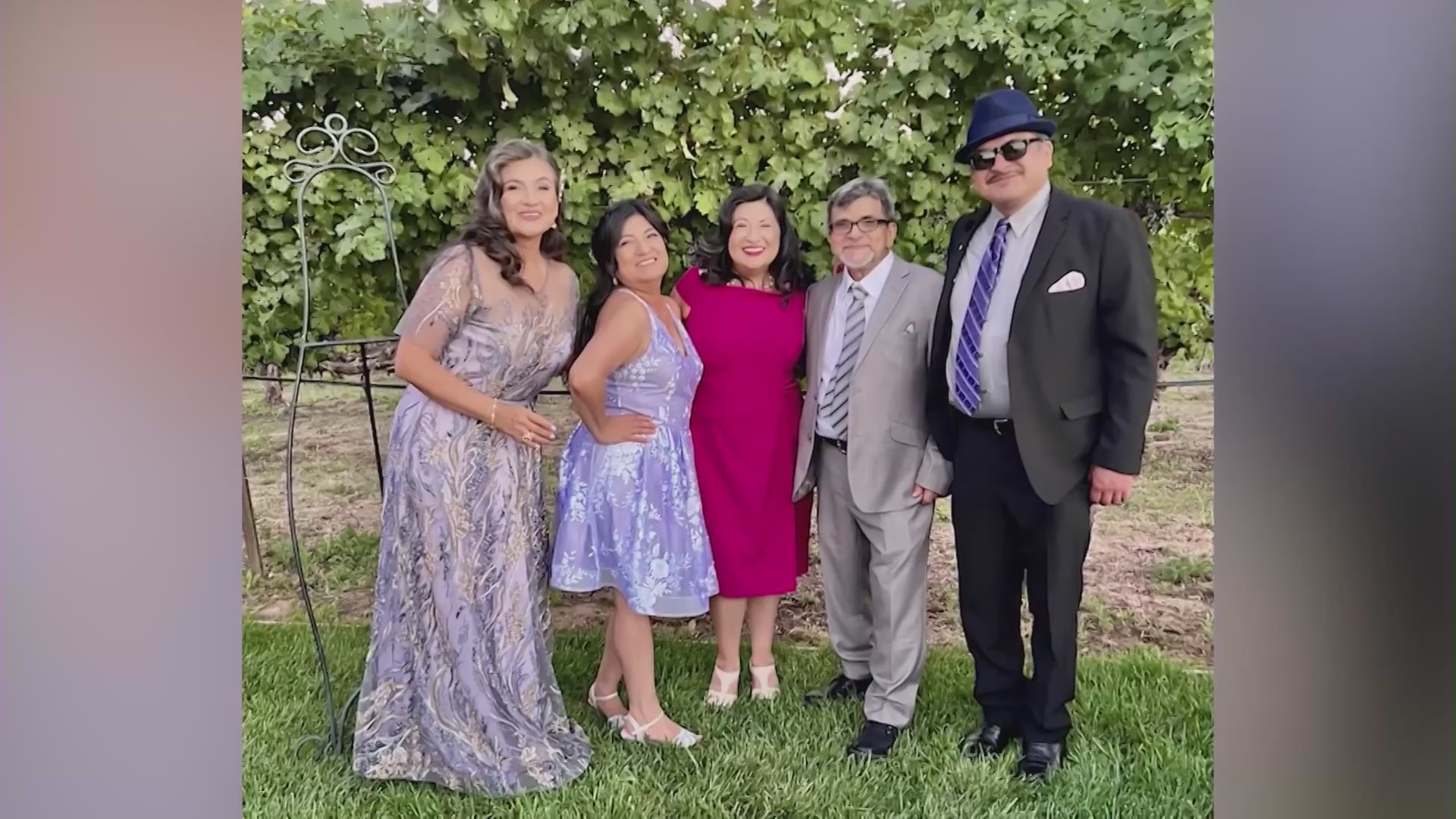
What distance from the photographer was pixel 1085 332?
2.01m

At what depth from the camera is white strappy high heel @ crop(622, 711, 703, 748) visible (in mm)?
2297

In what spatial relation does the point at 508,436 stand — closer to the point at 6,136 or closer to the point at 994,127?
the point at 6,136

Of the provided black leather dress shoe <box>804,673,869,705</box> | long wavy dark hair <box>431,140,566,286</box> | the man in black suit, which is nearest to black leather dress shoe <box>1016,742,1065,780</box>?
the man in black suit

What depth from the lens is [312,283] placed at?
247cm

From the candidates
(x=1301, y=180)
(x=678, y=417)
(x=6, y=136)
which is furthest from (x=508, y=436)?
(x=1301, y=180)

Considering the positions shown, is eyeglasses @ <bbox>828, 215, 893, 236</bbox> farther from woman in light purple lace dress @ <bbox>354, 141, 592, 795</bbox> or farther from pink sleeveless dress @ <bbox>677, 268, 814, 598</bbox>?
woman in light purple lace dress @ <bbox>354, 141, 592, 795</bbox>

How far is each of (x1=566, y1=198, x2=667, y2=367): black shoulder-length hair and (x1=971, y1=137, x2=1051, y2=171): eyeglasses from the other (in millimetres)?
787

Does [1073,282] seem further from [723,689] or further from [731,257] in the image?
[723,689]

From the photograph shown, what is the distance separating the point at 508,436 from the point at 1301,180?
5.37 feet

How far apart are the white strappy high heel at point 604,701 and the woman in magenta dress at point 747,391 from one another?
0.86 feet

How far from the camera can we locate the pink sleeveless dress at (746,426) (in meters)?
2.41

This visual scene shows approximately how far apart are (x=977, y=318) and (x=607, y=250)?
920 mm

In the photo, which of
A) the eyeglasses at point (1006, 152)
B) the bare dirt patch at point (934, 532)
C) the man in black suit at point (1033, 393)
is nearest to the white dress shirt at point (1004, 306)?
the man in black suit at point (1033, 393)

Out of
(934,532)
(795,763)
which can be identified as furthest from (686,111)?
(795,763)
